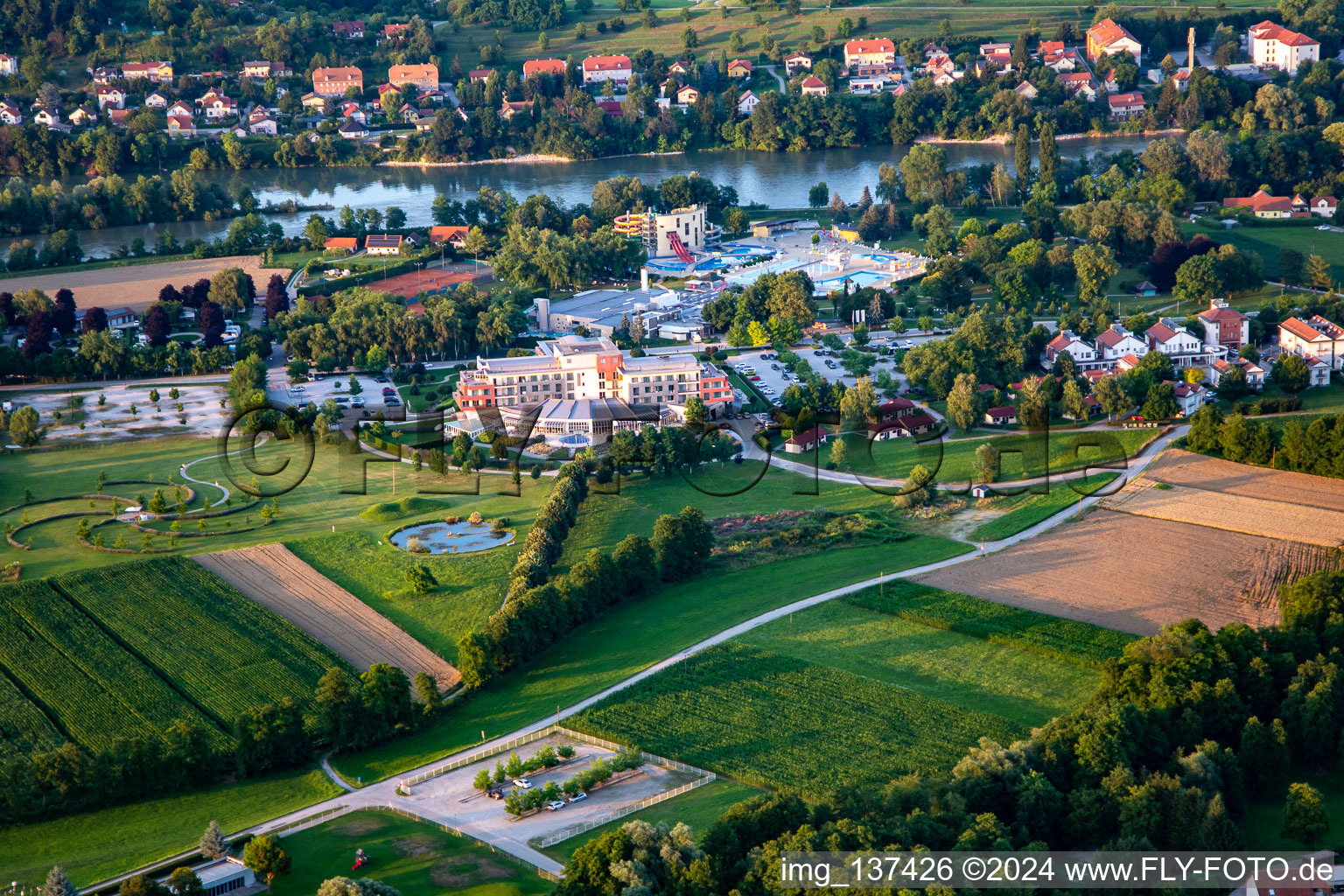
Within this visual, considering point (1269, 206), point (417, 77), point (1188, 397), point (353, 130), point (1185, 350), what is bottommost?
point (1188, 397)

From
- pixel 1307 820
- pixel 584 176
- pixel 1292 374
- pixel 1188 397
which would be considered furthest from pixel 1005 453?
pixel 584 176

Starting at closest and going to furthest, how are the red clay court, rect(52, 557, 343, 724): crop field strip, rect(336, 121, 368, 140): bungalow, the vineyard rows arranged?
the vineyard rows, rect(52, 557, 343, 724): crop field strip, the red clay court, rect(336, 121, 368, 140): bungalow

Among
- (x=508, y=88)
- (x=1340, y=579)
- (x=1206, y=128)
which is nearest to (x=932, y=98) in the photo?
(x=1206, y=128)

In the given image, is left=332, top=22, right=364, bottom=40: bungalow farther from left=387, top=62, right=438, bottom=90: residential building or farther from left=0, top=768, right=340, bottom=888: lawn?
left=0, top=768, right=340, bottom=888: lawn

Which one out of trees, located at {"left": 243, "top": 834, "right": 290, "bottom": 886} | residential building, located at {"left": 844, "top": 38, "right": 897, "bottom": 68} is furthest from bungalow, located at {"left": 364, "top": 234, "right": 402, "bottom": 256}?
trees, located at {"left": 243, "top": 834, "right": 290, "bottom": 886}

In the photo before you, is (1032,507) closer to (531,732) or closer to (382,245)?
(531,732)
